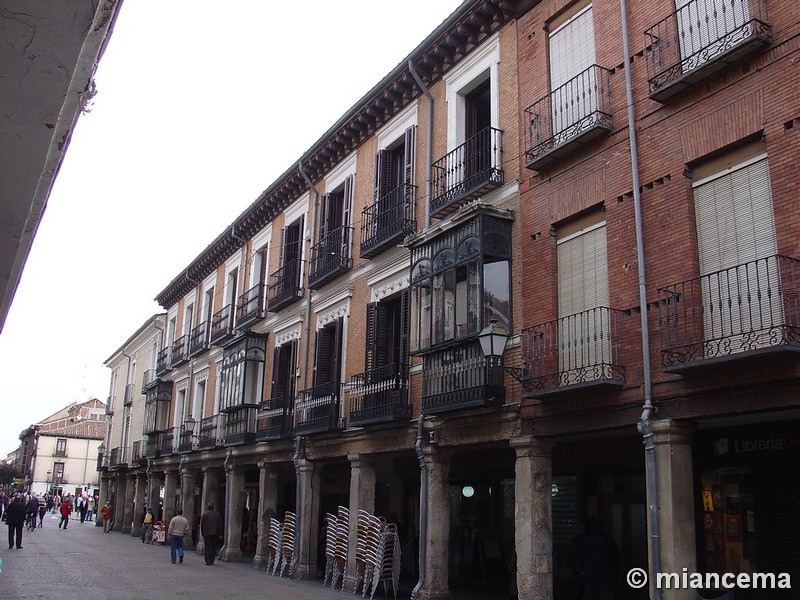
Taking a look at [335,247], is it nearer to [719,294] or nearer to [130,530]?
[719,294]

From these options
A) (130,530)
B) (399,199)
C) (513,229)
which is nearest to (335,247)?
(399,199)

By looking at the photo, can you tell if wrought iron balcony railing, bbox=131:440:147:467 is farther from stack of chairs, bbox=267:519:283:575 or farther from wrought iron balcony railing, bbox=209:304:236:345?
stack of chairs, bbox=267:519:283:575

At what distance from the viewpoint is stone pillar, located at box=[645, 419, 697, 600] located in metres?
9.18

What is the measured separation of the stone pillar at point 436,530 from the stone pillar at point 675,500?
5.10 meters

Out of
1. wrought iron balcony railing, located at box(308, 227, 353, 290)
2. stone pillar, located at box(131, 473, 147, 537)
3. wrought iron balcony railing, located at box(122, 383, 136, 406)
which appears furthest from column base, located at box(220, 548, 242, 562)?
wrought iron balcony railing, located at box(122, 383, 136, 406)

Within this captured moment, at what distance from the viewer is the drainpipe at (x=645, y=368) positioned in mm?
9414

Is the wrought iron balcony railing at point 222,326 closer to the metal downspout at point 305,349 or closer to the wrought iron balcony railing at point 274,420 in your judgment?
the wrought iron balcony railing at point 274,420

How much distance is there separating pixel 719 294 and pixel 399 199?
28.8ft

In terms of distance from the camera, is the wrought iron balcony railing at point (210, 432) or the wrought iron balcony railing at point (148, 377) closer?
the wrought iron balcony railing at point (210, 432)

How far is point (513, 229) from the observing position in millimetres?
13133

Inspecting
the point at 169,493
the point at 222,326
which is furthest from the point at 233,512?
the point at 169,493

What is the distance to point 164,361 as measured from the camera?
116 ft

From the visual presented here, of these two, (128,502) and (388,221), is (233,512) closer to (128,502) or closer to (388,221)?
(388,221)

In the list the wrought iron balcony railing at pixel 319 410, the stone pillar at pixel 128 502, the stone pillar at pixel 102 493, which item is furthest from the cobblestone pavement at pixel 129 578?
the stone pillar at pixel 102 493
